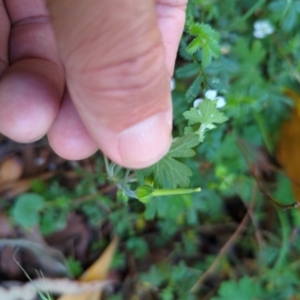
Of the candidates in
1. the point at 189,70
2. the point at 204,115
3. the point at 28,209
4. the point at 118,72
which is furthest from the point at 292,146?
the point at 118,72

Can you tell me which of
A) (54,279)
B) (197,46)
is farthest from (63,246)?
(197,46)

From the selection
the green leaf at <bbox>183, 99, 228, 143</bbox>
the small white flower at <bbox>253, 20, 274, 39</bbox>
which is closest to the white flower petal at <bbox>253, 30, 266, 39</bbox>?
the small white flower at <bbox>253, 20, 274, 39</bbox>

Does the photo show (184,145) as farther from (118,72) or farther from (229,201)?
(229,201)

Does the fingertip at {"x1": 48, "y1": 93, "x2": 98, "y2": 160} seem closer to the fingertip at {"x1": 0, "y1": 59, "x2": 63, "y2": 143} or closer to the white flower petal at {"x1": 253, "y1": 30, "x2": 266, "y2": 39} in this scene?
the fingertip at {"x1": 0, "y1": 59, "x2": 63, "y2": 143}

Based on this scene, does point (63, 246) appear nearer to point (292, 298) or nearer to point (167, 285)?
point (167, 285)

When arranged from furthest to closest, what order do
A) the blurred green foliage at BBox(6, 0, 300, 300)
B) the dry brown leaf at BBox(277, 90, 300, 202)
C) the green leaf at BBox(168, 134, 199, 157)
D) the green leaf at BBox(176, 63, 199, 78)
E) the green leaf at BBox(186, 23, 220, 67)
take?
the dry brown leaf at BBox(277, 90, 300, 202), the blurred green foliage at BBox(6, 0, 300, 300), the green leaf at BBox(176, 63, 199, 78), the green leaf at BBox(186, 23, 220, 67), the green leaf at BBox(168, 134, 199, 157)

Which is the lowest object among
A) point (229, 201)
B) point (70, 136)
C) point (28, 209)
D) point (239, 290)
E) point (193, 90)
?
point (239, 290)
